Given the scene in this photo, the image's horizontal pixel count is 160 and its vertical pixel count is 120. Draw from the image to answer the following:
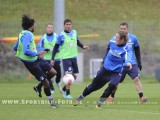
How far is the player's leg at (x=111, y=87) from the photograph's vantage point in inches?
658

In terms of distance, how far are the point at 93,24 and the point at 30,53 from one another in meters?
17.7

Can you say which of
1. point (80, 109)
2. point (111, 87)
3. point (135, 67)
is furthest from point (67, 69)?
point (80, 109)

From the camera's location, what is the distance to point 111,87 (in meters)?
16.7

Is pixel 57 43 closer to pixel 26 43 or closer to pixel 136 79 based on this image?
pixel 136 79

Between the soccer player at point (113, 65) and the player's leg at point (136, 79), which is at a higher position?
the soccer player at point (113, 65)

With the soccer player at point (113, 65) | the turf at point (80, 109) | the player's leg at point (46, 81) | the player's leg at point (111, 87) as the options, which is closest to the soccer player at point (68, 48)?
the turf at point (80, 109)

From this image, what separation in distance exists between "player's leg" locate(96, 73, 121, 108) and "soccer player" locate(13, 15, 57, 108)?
3.54 ft

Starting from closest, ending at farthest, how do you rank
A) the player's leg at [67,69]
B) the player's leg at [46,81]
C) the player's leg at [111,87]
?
the player's leg at [111,87] < the player's leg at [46,81] < the player's leg at [67,69]

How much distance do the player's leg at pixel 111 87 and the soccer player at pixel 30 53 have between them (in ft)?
3.54

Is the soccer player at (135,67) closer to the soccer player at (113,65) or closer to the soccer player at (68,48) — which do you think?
the soccer player at (113,65)

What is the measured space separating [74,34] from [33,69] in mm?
4951

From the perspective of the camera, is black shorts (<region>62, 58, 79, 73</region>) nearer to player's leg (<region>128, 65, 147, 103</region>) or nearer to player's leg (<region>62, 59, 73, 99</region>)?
player's leg (<region>62, 59, 73, 99</region>)

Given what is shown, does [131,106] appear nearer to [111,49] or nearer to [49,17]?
[111,49]

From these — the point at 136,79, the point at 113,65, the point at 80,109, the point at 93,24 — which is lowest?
the point at 80,109
